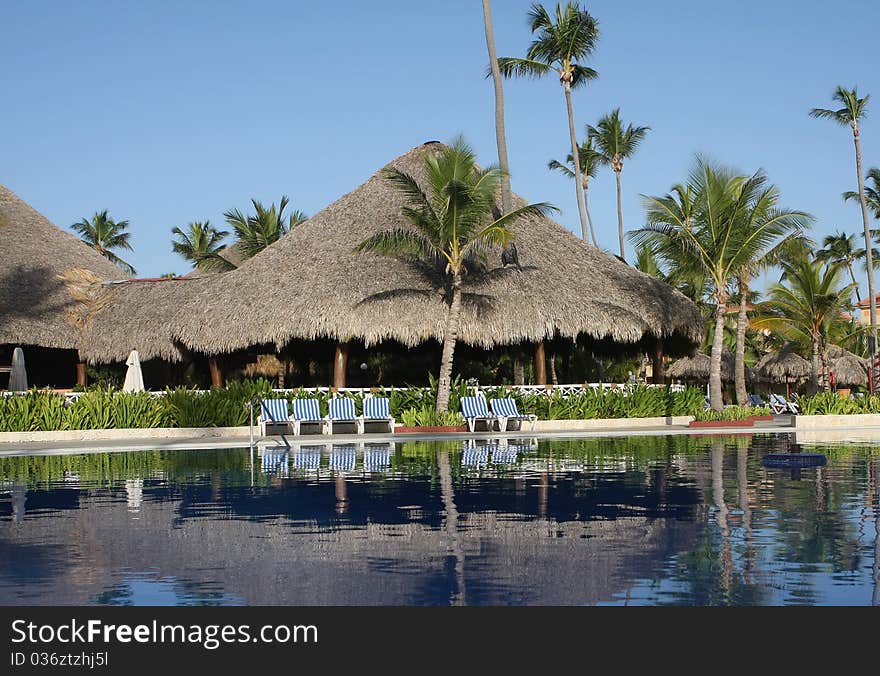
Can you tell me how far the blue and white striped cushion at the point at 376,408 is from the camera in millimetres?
22641

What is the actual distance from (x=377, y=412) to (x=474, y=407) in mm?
1986

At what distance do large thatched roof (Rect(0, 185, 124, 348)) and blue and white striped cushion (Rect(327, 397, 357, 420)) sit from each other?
10.4 metres

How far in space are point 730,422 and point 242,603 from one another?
66.2 feet

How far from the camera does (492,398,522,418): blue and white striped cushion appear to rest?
23391mm

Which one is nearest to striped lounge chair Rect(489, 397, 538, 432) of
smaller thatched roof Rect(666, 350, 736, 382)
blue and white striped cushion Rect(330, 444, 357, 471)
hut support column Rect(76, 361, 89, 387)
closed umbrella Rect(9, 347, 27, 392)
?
blue and white striped cushion Rect(330, 444, 357, 471)

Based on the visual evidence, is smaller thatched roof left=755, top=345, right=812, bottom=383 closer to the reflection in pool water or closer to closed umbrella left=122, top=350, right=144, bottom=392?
closed umbrella left=122, top=350, right=144, bottom=392

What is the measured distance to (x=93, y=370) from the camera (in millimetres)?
33375

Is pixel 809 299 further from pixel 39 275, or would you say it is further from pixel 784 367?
pixel 39 275

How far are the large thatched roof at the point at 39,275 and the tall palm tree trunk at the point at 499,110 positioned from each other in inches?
471

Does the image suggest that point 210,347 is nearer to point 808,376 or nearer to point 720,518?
point 720,518

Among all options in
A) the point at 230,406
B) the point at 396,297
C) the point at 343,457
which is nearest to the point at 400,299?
the point at 396,297
